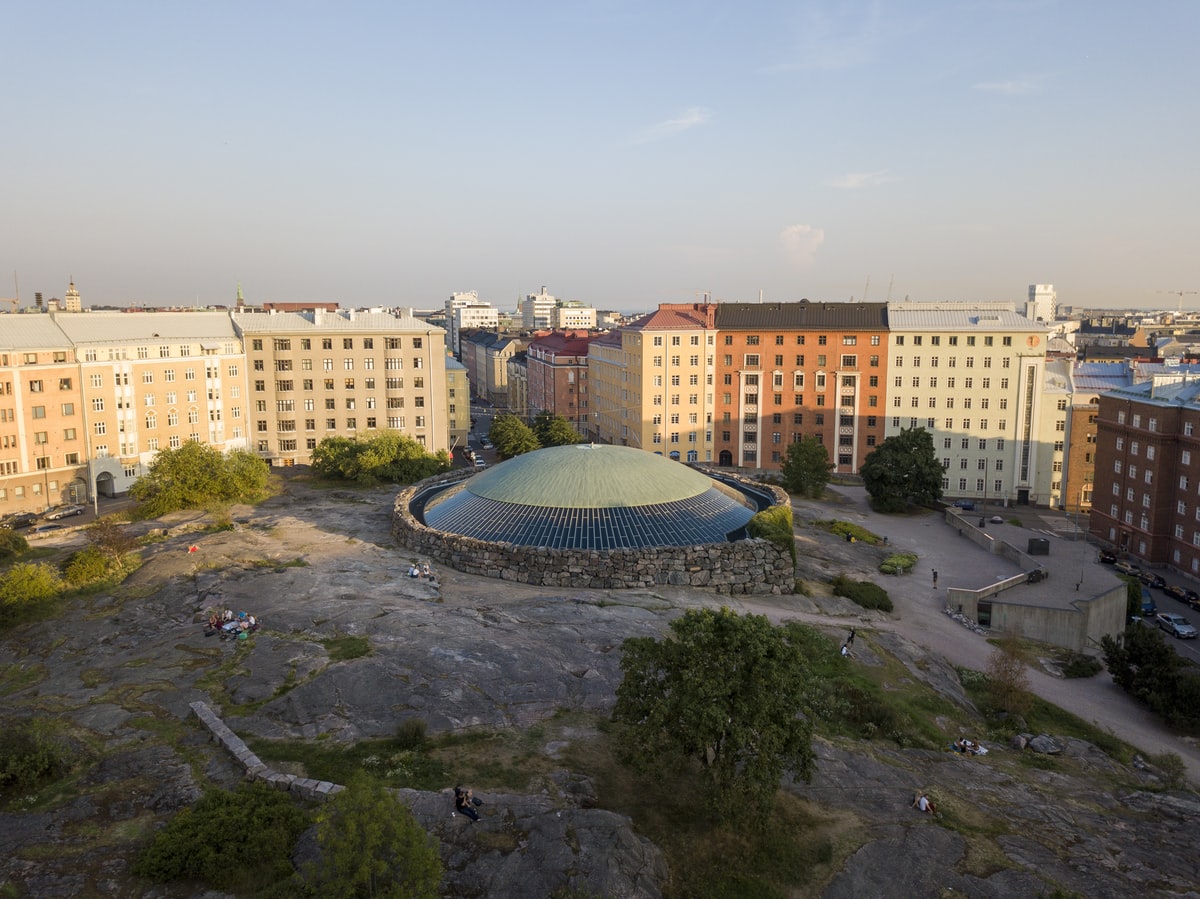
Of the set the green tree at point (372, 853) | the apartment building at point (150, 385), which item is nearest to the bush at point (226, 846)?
the green tree at point (372, 853)

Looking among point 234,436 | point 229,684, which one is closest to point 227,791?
point 229,684

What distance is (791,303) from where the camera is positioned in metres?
114

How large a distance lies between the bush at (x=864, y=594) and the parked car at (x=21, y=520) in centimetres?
7104

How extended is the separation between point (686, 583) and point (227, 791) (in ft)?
106

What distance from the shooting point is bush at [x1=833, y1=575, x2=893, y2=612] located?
53562mm

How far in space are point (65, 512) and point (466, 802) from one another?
7361cm

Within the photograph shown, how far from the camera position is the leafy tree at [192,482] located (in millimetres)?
65375

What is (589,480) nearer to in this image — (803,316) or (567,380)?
(803,316)

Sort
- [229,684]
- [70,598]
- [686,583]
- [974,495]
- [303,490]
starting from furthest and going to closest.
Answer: [974,495]
[303,490]
[686,583]
[70,598]
[229,684]

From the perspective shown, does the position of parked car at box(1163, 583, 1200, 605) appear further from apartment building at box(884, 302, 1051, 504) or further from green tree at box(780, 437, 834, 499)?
apartment building at box(884, 302, 1051, 504)

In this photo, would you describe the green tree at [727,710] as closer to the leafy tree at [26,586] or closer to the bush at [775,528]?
the bush at [775,528]

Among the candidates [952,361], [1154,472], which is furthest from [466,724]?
[952,361]

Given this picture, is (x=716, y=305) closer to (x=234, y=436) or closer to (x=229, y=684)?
(x=234, y=436)

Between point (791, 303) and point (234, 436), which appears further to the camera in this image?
point (791, 303)
